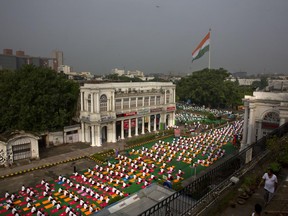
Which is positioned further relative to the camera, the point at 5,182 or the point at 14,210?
the point at 5,182

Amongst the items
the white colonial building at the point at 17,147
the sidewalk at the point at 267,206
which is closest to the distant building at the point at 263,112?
the sidewalk at the point at 267,206

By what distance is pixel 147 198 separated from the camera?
9148mm

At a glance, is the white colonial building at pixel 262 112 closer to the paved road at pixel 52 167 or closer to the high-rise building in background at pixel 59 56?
the paved road at pixel 52 167

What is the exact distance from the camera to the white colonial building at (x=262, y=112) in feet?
65.5

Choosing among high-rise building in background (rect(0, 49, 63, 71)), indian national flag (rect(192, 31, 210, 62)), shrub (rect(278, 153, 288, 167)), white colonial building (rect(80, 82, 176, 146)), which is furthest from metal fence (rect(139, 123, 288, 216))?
high-rise building in background (rect(0, 49, 63, 71))

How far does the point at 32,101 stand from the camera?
2522 centimetres

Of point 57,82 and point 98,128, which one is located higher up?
point 57,82

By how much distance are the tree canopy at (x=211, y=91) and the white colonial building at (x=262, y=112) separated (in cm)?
3409

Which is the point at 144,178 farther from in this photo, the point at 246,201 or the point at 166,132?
the point at 166,132

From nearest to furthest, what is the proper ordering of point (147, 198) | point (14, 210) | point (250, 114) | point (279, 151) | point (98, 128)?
1. point (147, 198)
2. point (279, 151)
3. point (14, 210)
4. point (250, 114)
5. point (98, 128)

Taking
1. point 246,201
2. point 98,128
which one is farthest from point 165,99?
point 246,201

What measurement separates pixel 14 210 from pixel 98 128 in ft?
47.2

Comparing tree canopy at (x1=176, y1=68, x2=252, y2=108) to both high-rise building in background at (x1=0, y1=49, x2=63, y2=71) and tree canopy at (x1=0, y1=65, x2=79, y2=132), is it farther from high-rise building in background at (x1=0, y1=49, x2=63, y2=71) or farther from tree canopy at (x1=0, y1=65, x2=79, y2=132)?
high-rise building in background at (x1=0, y1=49, x2=63, y2=71)

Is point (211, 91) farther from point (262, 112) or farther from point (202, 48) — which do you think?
point (262, 112)
